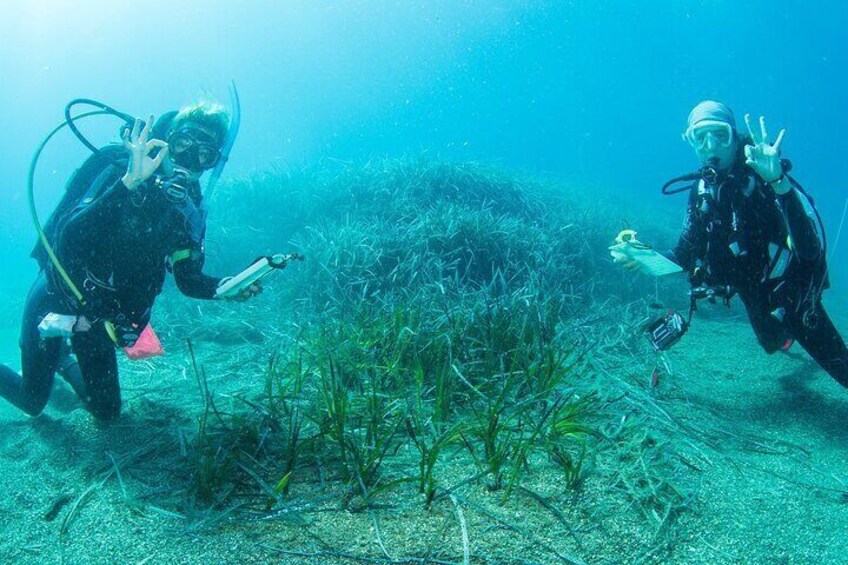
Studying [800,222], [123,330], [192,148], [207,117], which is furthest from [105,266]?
[800,222]

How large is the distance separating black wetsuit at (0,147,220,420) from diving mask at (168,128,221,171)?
0.20 m

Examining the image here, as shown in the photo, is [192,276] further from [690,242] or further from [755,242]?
[755,242]

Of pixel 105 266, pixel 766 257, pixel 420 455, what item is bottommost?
pixel 420 455

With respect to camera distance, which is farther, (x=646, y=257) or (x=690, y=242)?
(x=690, y=242)

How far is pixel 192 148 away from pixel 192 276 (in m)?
1.04

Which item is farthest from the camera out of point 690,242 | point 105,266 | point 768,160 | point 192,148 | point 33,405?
point 690,242

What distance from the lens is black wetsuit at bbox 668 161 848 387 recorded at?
3615 mm

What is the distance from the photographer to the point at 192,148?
3.66 meters

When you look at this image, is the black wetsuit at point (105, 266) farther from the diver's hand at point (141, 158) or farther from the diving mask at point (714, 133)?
the diving mask at point (714, 133)

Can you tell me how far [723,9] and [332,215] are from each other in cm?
9497

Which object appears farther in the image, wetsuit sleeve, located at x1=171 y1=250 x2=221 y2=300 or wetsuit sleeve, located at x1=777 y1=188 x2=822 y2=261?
wetsuit sleeve, located at x1=171 y1=250 x2=221 y2=300

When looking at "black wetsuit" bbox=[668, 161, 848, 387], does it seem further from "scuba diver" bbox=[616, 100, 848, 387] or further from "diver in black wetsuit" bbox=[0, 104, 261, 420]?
"diver in black wetsuit" bbox=[0, 104, 261, 420]

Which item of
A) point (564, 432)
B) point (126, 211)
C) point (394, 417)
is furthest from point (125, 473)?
point (564, 432)

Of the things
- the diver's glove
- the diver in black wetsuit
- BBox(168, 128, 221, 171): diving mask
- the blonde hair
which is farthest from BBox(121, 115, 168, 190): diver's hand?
the diver's glove
